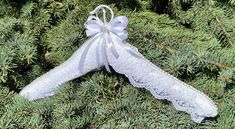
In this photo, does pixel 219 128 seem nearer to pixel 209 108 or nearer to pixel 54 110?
pixel 209 108

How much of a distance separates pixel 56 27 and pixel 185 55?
39cm

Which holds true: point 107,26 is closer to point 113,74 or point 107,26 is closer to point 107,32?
point 107,32

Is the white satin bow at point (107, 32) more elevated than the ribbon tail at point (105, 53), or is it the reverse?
the white satin bow at point (107, 32)

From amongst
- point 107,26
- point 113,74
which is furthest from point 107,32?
point 113,74

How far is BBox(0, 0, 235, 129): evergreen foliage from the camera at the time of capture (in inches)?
38.7

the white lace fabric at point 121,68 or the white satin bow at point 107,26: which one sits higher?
the white satin bow at point 107,26

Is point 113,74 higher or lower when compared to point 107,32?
lower

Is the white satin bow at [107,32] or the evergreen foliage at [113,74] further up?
the white satin bow at [107,32]

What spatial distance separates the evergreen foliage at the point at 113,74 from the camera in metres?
0.98

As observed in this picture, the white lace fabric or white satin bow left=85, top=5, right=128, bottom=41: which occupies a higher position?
white satin bow left=85, top=5, right=128, bottom=41

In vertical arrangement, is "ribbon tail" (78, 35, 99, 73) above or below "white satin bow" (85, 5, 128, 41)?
below

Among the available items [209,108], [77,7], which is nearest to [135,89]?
[209,108]

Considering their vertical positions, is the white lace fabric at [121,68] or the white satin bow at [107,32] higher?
the white satin bow at [107,32]

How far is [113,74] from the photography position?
3.55ft
